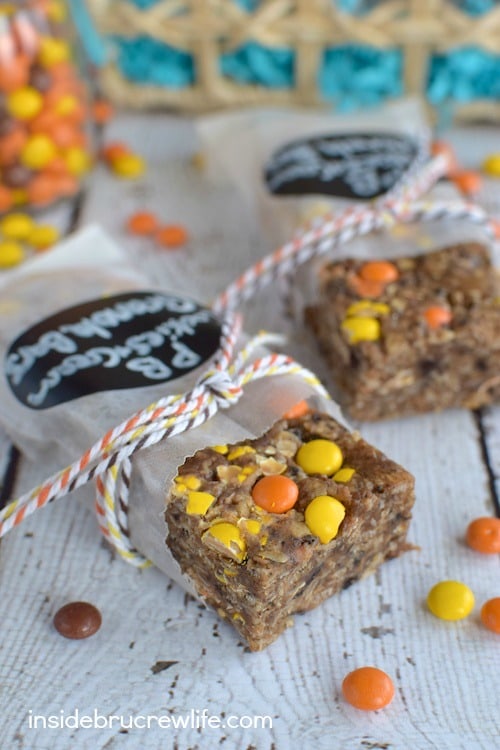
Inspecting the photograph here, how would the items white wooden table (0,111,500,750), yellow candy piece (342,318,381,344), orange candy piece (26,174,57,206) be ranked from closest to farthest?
white wooden table (0,111,500,750), yellow candy piece (342,318,381,344), orange candy piece (26,174,57,206)

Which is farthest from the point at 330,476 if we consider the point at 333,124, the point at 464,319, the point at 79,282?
the point at 333,124

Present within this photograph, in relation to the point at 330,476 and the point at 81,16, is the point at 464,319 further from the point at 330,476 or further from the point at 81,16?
the point at 81,16

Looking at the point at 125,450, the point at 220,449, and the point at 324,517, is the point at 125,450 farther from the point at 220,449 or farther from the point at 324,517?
the point at 324,517

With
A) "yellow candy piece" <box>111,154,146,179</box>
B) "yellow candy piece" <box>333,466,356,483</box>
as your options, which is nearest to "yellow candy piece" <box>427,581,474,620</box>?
"yellow candy piece" <box>333,466,356,483</box>

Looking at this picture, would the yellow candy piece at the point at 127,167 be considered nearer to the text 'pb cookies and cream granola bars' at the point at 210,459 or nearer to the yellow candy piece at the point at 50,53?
the yellow candy piece at the point at 50,53

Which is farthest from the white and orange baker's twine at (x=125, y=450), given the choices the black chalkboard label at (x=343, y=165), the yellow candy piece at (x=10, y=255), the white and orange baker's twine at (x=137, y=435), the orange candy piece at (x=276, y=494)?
the yellow candy piece at (x=10, y=255)

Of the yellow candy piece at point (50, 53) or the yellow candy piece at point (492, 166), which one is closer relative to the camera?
the yellow candy piece at point (50, 53)

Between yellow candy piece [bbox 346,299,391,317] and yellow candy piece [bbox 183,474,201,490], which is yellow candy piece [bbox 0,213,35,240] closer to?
yellow candy piece [bbox 346,299,391,317]
